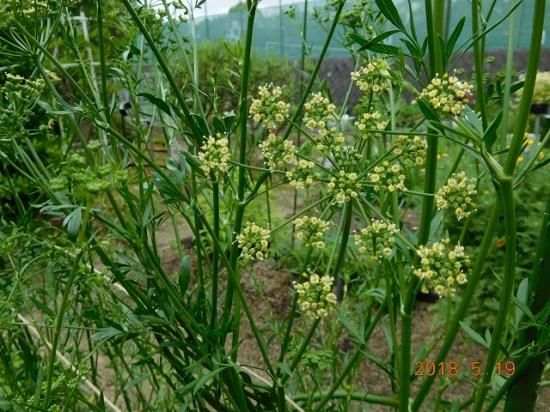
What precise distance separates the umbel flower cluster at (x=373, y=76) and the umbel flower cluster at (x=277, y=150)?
124mm

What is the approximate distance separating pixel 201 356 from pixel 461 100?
0.52 metres

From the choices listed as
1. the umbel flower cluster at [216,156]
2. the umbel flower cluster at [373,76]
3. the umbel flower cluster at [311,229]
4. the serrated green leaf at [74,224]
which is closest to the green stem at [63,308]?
the serrated green leaf at [74,224]

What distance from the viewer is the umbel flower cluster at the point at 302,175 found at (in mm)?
628

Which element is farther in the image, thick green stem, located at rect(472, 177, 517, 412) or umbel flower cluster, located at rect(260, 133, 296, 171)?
umbel flower cluster, located at rect(260, 133, 296, 171)

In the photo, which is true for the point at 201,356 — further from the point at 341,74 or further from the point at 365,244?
the point at 341,74

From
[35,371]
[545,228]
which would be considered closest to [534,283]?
[545,228]

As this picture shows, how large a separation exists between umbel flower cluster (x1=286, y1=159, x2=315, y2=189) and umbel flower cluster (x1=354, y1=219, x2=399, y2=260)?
0.29 ft

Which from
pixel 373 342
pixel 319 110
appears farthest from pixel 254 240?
pixel 373 342

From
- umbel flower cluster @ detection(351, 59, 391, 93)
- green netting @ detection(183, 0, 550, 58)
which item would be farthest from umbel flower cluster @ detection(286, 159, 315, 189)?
green netting @ detection(183, 0, 550, 58)

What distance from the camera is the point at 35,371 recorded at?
1.09m

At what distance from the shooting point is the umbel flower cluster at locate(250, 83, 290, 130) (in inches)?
25.7

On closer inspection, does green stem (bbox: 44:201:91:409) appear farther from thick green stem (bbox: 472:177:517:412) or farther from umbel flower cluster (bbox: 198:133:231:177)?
thick green stem (bbox: 472:177:517:412)

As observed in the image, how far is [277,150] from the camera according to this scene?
651 millimetres

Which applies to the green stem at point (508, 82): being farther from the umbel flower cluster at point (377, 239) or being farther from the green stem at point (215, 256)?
the green stem at point (215, 256)
